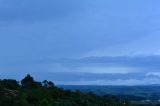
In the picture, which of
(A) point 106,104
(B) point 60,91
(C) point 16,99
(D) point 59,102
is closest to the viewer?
(C) point 16,99

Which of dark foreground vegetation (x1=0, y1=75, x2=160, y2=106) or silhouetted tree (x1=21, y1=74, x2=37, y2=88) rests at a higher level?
silhouetted tree (x1=21, y1=74, x2=37, y2=88)

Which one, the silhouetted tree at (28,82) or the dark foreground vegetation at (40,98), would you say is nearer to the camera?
the dark foreground vegetation at (40,98)

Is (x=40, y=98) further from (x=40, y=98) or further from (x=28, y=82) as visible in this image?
(x=28, y=82)

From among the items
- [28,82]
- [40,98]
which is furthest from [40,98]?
[28,82]

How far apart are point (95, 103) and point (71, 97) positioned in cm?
748

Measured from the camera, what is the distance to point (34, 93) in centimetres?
10938

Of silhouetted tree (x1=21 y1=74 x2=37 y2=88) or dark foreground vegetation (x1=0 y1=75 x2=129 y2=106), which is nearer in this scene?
dark foreground vegetation (x1=0 y1=75 x2=129 y2=106)

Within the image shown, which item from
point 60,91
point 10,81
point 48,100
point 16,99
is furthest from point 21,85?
point 16,99

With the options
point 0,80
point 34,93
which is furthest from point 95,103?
point 0,80

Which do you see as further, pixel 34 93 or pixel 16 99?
pixel 34 93

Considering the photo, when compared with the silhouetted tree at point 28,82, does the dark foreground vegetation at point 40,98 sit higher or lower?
lower

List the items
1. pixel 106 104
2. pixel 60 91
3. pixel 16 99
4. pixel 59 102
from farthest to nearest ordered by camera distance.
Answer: pixel 60 91, pixel 106 104, pixel 59 102, pixel 16 99

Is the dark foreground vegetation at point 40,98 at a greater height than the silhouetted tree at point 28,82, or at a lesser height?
lesser

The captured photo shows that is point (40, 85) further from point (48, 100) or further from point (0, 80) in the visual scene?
point (48, 100)
